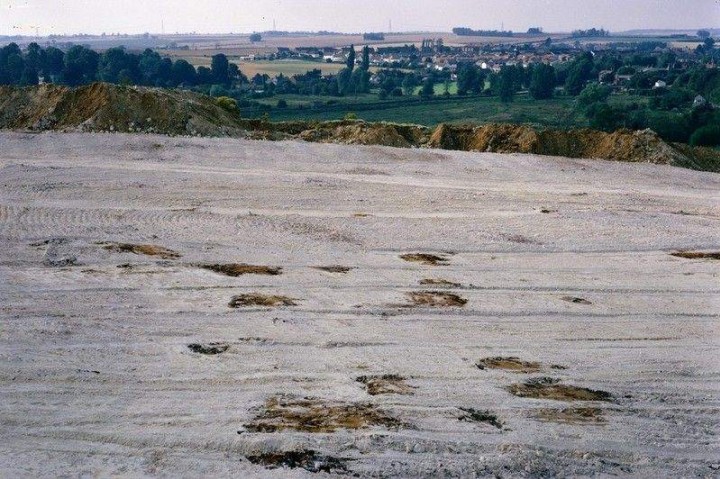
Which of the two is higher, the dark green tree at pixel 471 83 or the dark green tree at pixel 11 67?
the dark green tree at pixel 11 67

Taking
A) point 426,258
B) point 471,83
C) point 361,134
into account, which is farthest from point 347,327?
point 471,83

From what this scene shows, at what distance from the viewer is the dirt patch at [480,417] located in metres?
8.47

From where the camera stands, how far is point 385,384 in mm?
9219

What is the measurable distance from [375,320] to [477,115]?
4175 centimetres

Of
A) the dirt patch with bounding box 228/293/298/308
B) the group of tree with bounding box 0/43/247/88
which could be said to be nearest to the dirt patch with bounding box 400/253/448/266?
the dirt patch with bounding box 228/293/298/308

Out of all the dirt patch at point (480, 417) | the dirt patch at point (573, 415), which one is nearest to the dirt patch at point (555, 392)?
the dirt patch at point (573, 415)

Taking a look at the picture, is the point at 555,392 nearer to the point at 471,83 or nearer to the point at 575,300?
the point at 575,300

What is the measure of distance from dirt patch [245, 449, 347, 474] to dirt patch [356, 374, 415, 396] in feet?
4.79

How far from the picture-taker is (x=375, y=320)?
11164 mm

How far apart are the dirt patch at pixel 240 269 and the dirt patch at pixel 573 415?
5405mm

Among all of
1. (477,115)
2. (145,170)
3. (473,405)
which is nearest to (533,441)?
(473,405)

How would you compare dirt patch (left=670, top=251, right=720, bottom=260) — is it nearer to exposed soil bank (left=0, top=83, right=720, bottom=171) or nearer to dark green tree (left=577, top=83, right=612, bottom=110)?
exposed soil bank (left=0, top=83, right=720, bottom=171)

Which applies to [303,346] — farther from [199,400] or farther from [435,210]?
[435,210]

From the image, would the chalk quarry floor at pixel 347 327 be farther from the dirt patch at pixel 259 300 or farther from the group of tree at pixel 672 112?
the group of tree at pixel 672 112
